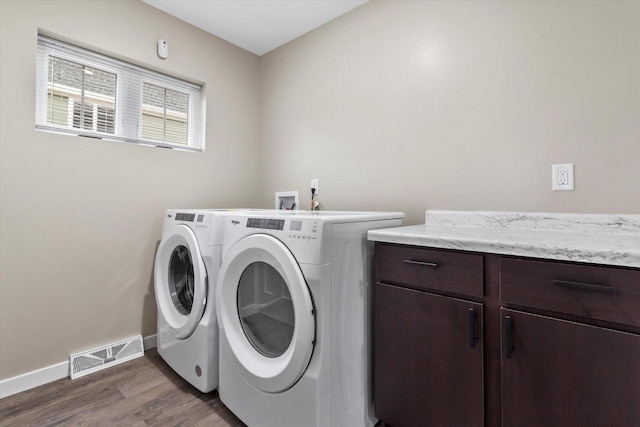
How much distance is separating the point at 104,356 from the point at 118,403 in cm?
48

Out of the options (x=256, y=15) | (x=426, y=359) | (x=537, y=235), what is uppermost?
(x=256, y=15)

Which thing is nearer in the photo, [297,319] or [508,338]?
[508,338]

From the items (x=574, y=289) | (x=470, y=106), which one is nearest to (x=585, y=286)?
(x=574, y=289)

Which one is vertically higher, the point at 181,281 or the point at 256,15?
the point at 256,15

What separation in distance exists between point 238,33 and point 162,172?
1.25 meters

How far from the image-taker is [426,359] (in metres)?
1.15

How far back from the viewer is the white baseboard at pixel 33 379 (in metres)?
1.59

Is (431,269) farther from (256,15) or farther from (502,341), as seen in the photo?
(256,15)

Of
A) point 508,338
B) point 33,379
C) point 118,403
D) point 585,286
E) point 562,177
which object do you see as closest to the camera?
point 585,286

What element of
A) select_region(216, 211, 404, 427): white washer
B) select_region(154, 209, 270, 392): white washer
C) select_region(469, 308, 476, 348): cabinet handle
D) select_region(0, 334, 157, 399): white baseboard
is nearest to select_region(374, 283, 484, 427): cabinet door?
select_region(469, 308, 476, 348): cabinet handle

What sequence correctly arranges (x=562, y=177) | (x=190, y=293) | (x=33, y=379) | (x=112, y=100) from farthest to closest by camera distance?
(x=112, y=100) < (x=190, y=293) < (x=33, y=379) < (x=562, y=177)

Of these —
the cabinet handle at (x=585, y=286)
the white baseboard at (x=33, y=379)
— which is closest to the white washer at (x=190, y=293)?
the white baseboard at (x=33, y=379)

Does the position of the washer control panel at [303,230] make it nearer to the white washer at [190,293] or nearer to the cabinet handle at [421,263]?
the cabinet handle at [421,263]

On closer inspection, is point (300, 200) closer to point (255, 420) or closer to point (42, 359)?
point (255, 420)
